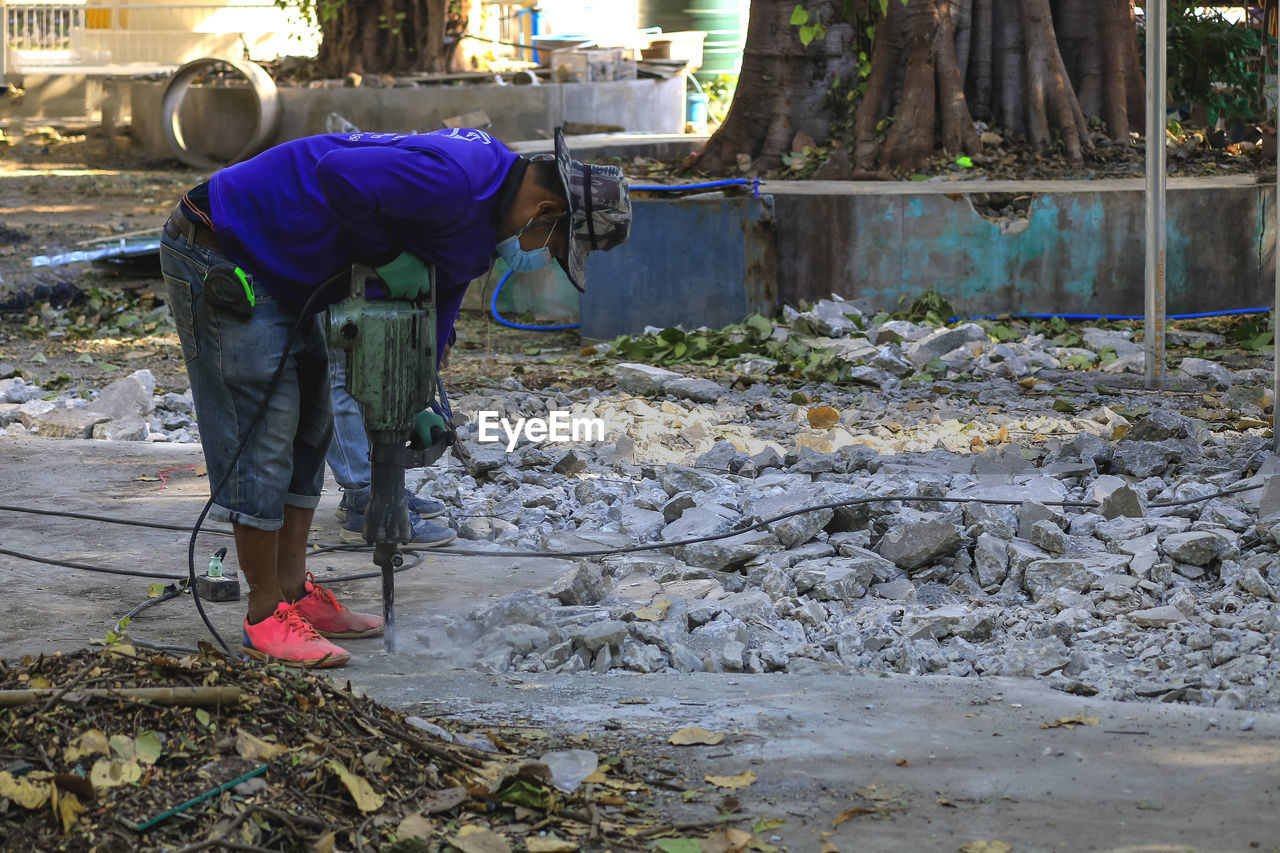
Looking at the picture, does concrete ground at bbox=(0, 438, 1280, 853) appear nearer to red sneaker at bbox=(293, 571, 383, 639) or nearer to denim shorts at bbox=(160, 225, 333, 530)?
red sneaker at bbox=(293, 571, 383, 639)

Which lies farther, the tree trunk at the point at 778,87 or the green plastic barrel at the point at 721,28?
the green plastic barrel at the point at 721,28

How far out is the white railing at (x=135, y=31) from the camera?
76.7 ft

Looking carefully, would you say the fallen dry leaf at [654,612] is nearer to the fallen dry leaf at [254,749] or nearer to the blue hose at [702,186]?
the fallen dry leaf at [254,749]

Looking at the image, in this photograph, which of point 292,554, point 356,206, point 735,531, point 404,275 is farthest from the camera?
point 735,531

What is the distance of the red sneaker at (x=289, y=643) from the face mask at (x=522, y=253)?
1097mm

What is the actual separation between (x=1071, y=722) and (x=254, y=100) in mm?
16190

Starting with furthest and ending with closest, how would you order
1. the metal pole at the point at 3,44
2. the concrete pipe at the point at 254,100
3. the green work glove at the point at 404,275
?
1. the metal pole at the point at 3,44
2. the concrete pipe at the point at 254,100
3. the green work glove at the point at 404,275

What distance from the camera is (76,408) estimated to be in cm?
696

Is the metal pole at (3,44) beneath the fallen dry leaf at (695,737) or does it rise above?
above

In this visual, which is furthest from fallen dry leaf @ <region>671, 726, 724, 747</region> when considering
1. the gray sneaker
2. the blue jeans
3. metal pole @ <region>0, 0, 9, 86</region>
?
metal pole @ <region>0, 0, 9, 86</region>

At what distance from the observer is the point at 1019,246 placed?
8.92 m

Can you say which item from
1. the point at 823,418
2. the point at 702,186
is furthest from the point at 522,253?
the point at 702,186

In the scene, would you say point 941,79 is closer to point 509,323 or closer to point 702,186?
point 702,186

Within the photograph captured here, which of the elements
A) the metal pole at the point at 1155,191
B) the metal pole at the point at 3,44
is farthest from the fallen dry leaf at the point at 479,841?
the metal pole at the point at 3,44
